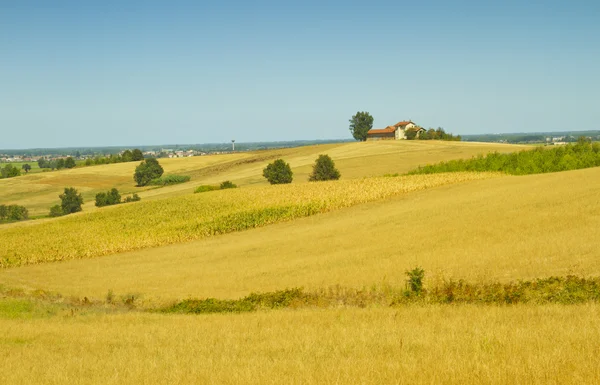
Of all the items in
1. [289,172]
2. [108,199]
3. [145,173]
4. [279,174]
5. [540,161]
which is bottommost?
[108,199]

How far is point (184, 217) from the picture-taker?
57.3m

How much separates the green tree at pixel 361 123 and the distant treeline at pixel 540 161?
108703 mm

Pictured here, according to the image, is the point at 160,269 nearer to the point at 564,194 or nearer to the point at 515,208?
the point at 515,208

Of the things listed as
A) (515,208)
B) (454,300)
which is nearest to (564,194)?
(515,208)

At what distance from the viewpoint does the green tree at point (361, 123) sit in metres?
182

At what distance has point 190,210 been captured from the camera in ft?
198

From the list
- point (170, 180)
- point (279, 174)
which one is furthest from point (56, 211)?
point (279, 174)

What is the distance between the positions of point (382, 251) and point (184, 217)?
30833 mm

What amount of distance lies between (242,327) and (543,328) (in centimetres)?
741

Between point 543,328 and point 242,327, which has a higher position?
point 543,328

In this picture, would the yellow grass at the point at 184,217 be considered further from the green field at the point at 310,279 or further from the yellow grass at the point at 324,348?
the yellow grass at the point at 324,348

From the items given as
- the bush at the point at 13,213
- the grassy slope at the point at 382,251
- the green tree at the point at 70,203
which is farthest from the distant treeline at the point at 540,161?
the bush at the point at 13,213

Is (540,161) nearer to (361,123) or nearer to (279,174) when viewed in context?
(279,174)

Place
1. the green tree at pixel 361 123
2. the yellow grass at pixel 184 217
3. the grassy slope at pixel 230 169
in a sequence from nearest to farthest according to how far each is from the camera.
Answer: the yellow grass at pixel 184 217 → the grassy slope at pixel 230 169 → the green tree at pixel 361 123
